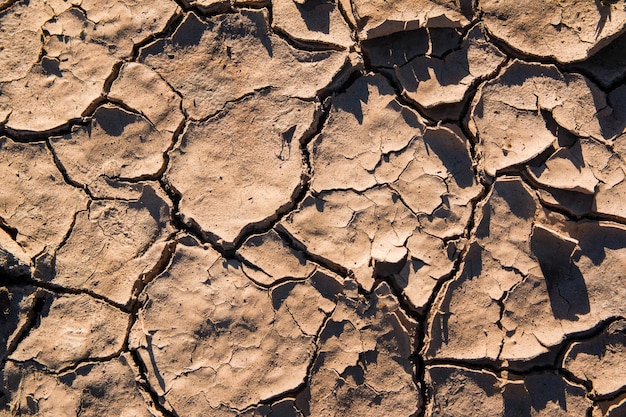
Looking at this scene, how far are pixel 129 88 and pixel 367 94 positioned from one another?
114cm

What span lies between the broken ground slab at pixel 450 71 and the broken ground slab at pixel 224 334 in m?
0.97

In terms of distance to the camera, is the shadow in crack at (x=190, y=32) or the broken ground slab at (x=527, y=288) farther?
the shadow in crack at (x=190, y=32)

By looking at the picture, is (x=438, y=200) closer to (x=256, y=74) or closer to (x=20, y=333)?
(x=256, y=74)

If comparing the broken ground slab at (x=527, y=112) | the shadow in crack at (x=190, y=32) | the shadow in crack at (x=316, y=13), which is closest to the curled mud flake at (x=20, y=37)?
the shadow in crack at (x=190, y=32)

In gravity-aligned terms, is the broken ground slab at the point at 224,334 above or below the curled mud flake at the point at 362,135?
below

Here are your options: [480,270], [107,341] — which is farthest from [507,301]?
[107,341]

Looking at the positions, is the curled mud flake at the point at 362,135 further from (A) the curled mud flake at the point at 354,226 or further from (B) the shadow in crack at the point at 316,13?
(B) the shadow in crack at the point at 316,13

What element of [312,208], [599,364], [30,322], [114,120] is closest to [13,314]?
[30,322]

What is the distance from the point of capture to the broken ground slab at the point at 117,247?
2.43 metres

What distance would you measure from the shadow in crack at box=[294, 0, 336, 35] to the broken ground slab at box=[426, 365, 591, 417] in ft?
5.49

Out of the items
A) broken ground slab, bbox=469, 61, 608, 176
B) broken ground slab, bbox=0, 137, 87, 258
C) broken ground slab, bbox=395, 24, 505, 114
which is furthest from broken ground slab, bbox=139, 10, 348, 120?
broken ground slab, bbox=469, 61, 608, 176

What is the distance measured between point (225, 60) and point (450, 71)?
1081 mm

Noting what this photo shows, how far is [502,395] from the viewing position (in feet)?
7.70

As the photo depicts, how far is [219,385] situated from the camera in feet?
7.79
